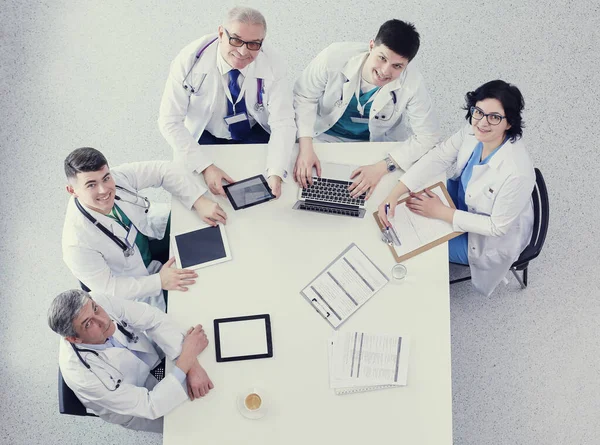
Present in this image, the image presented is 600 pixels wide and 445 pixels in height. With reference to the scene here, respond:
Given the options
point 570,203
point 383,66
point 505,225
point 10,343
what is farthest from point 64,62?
point 570,203

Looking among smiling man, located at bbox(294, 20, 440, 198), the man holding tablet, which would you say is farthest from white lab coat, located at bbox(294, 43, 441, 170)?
the man holding tablet

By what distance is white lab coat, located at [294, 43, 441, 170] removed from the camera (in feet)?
8.46

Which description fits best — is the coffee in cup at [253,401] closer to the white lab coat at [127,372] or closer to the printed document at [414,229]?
the white lab coat at [127,372]

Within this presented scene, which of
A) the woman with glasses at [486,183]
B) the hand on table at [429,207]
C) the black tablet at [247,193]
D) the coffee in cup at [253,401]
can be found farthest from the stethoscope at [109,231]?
the hand on table at [429,207]

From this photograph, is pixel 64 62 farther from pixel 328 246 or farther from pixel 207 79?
pixel 328 246

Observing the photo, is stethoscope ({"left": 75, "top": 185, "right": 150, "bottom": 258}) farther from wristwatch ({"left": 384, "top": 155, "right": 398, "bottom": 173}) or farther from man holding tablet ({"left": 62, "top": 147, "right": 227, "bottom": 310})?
wristwatch ({"left": 384, "top": 155, "right": 398, "bottom": 173})

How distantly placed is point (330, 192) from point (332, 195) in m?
0.02

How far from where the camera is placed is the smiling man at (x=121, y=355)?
2049 millimetres

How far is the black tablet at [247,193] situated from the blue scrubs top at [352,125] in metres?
0.59

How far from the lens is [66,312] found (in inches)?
79.1

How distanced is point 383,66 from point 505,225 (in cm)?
79

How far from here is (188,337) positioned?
2246 mm

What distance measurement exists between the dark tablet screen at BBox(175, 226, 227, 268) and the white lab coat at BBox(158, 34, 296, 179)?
0.90ft

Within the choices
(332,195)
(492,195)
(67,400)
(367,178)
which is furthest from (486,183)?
(67,400)
